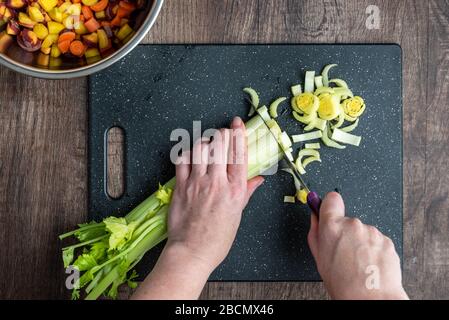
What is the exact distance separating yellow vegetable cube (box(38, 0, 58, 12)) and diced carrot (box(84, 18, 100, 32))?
0.07m

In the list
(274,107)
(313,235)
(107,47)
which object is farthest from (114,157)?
(313,235)

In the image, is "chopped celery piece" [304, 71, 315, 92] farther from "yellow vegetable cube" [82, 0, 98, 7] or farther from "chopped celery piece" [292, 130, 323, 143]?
"yellow vegetable cube" [82, 0, 98, 7]

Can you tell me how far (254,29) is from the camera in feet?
4.30

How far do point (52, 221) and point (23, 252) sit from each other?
99 millimetres

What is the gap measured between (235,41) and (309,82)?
7.7 inches

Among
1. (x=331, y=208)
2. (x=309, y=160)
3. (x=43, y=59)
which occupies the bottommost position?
(x=331, y=208)

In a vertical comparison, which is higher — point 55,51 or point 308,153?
point 55,51

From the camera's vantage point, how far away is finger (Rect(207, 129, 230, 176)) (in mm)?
1265

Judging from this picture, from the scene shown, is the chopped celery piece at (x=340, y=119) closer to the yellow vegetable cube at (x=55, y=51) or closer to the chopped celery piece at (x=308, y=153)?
the chopped celery piece at (x=308, y=153)

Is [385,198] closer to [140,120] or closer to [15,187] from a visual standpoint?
[140,120]

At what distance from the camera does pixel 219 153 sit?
1.28 meters

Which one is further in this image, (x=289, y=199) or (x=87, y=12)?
(x=289, y=199)

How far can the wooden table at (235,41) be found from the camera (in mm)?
1311

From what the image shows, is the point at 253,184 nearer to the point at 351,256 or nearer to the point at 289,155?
the point at 289,155
